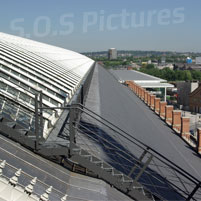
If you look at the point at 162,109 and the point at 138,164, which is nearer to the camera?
the point at 138,164

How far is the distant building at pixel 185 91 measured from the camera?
2052 inches

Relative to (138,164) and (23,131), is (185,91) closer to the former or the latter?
(138,164)

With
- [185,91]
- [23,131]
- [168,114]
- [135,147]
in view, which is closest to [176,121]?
[168,114]

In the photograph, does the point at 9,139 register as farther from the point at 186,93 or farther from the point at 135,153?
the point at 186,93

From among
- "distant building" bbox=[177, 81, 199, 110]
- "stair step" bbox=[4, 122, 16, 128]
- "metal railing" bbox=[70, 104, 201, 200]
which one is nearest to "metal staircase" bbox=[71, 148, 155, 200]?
"metal railing" bbox=[70, 104, 201, 200]

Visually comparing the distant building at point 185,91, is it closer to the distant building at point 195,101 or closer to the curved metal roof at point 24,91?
the distant building at point 195,101

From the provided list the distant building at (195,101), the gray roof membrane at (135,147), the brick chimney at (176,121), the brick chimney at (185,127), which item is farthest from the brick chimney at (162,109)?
the distant building at (195,101)

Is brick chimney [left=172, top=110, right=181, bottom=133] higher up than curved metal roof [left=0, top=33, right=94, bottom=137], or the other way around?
curved metal roof [left=0, top=33, right=94, bottom=137]

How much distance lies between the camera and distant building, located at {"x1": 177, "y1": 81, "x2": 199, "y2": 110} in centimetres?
5211

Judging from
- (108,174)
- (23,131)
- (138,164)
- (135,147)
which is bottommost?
(135,147)

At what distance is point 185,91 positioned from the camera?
177 ft

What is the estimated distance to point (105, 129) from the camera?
1060 cm

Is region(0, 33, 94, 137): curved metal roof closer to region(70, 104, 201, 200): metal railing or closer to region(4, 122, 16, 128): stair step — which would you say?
region(4, 122, 16, 128): stair step

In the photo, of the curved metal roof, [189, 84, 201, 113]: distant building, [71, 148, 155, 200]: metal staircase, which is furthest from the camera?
[189, 84, 201, 113]: distant building
